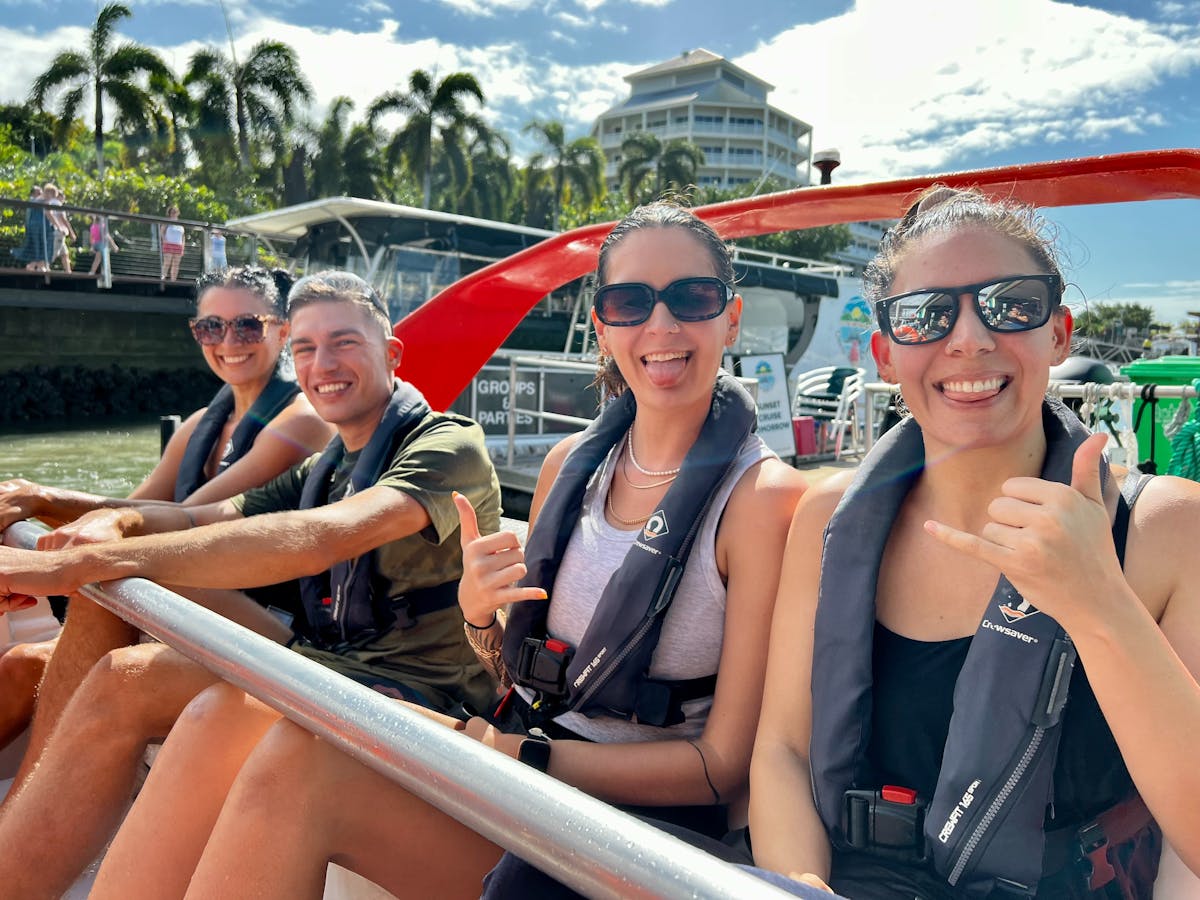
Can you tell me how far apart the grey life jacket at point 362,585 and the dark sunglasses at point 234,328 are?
927 millimetres

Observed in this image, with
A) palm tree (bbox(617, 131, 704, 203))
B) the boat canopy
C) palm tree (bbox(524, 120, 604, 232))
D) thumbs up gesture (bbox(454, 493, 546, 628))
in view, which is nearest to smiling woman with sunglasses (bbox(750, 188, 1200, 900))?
thumbs up gesture (bbox(454, 493, 546, 628))

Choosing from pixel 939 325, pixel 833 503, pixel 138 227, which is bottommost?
pixel 833 503

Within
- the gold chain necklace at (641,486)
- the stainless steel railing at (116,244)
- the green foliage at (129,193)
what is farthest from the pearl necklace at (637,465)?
the green foliage at (129,193)

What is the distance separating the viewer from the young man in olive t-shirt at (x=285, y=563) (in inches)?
69.7

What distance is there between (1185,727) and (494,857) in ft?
3.47

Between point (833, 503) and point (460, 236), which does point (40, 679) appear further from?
point (460, 236)

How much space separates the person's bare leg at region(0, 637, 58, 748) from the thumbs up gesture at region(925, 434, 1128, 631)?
2460 mm

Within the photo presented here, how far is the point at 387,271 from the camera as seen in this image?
9.98 metres

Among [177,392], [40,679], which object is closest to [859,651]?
[40,679]

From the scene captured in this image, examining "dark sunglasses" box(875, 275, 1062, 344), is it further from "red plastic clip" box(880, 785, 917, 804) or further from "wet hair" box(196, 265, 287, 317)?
"wet hair" box(196, 265, 287, 317)

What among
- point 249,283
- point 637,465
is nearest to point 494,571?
point 637,465

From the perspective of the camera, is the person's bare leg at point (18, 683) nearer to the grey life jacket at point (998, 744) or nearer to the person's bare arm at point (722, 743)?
the person's bare arm at point (722, 743)

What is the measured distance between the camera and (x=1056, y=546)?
999 millimetres

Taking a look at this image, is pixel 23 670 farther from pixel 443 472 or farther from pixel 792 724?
pixel 792 724
